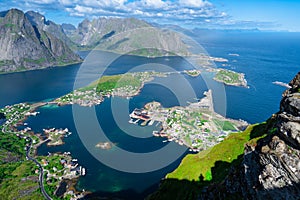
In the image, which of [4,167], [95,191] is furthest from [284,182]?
[4,167]

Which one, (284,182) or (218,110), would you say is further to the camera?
(218,110)

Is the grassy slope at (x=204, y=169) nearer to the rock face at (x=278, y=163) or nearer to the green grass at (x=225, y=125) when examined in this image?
the rock face at (x=278, y=163)

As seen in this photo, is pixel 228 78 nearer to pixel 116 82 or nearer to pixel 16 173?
pixel 116 82

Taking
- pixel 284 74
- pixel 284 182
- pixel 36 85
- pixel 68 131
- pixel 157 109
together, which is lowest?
pixel 36 85

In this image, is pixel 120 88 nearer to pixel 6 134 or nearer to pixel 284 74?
pixel 6 134

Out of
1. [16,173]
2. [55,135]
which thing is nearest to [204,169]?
[16,173]

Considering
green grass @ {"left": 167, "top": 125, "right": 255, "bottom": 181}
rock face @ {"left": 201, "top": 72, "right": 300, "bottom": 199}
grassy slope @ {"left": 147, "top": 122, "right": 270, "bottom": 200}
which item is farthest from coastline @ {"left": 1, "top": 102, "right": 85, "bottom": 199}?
rock face @ {"left": 201, "top": 72, "right": 300, "bottom": 199}

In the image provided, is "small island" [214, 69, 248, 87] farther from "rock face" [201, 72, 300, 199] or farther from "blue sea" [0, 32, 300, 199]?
"rock face" [201, 72, 300, 199]

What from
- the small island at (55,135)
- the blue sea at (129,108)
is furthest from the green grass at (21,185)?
the small island at (55,135)
